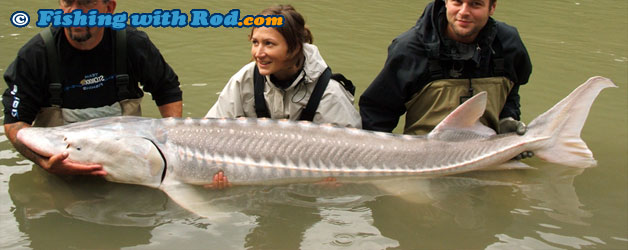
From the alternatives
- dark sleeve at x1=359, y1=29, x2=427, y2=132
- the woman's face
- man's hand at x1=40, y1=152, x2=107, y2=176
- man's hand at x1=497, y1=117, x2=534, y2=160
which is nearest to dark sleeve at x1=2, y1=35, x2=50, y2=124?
man's hand at x1=40, y1=152, x2=107, y2=176

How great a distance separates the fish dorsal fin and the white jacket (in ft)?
1.91

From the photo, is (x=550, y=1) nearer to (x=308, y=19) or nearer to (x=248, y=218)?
(x=308, y=19)

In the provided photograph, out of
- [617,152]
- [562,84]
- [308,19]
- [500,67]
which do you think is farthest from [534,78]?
[308,19]

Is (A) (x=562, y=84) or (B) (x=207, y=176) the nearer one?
(B) (x=207, y=176)

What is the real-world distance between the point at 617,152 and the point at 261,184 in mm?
2291

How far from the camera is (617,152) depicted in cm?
404

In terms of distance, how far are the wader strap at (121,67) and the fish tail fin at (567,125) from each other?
2.30 metres

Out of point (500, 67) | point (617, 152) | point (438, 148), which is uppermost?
point (500, 67)

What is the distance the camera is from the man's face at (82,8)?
3.32 m

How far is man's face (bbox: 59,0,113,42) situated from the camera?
332cm

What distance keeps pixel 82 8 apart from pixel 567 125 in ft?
8.67

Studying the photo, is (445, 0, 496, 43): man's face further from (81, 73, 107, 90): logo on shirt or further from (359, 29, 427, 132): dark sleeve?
(81, 73, 107, 90): logo on shirt

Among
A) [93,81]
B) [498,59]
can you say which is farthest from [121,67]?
[498,59]

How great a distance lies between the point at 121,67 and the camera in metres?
3.69
